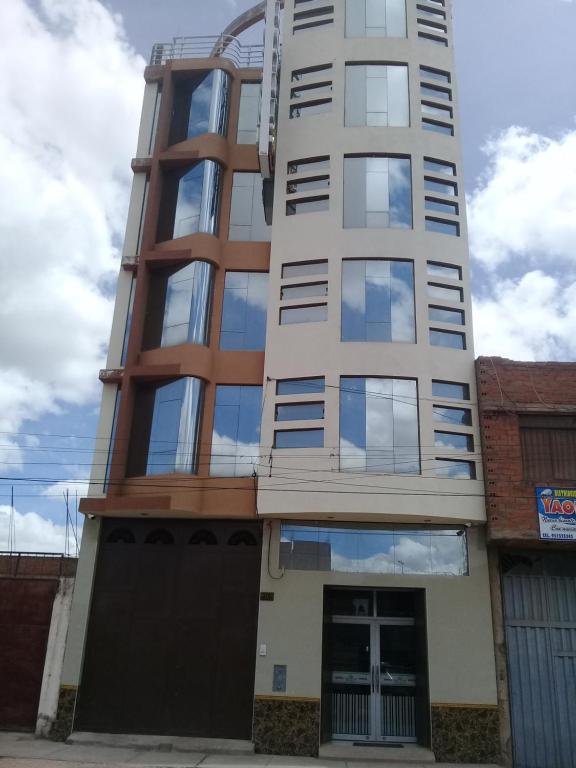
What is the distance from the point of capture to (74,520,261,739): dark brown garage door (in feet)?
53.4

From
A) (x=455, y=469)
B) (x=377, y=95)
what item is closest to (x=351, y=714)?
(x=455, y=469)

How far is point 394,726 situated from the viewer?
650 inches

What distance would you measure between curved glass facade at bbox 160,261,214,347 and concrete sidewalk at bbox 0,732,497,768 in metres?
10.3

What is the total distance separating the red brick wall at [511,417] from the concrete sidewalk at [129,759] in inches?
221

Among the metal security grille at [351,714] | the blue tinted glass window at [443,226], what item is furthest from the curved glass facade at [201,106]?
the metal security grille at [351,714]

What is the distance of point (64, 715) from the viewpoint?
16.2m

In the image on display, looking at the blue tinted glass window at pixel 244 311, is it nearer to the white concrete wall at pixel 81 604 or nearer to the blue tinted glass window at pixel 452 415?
the blue tinted glass window at pixel 452 415

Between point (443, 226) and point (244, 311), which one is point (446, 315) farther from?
point (244, 311)

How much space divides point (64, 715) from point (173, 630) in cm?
322

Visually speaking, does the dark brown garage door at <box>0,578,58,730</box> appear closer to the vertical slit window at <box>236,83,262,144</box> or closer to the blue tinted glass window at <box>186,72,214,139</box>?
the blue tinted glass window at <box>186,72,214,139</box>

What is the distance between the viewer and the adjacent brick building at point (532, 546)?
1584 centimetres

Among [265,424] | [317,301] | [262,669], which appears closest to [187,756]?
[262,669]

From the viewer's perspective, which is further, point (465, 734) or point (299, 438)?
point (299, 438)

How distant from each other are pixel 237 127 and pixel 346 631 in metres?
15.7
